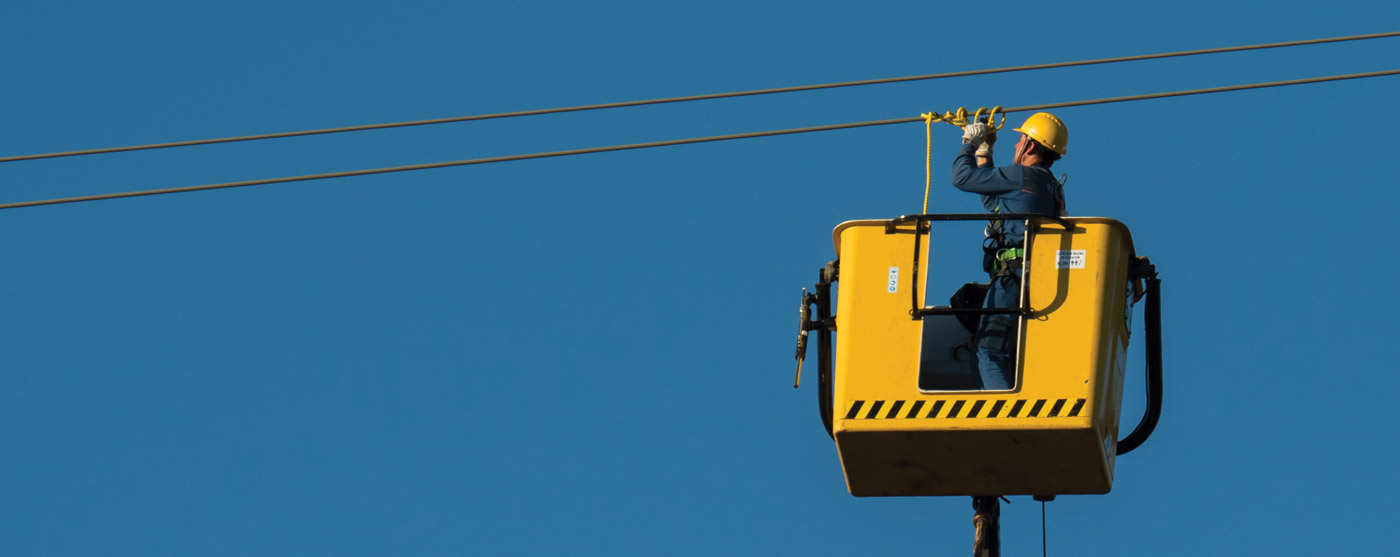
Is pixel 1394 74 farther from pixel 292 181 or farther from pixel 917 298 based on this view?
pixel 292 181

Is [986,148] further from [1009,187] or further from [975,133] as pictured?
[1009,187]

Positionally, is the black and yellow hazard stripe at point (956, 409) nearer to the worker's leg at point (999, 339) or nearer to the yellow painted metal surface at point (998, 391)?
the yellow painted metal surface at point (998, 391)

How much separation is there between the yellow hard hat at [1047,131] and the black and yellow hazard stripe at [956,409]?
1503 millimetres

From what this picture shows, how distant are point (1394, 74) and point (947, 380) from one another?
311 cm

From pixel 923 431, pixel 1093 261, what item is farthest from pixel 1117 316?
pixel 923 431

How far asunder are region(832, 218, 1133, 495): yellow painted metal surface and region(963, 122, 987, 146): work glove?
0.71m

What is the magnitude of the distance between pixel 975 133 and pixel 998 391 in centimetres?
141

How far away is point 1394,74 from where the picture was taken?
13.3 meters

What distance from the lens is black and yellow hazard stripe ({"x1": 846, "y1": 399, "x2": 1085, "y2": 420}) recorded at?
11.6 m

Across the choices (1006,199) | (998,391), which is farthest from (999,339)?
(1006,199)

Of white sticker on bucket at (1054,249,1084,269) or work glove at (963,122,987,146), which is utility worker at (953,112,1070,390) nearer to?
work glove at (963,122,987,146)

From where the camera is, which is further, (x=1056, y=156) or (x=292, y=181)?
(x=292, y=181)

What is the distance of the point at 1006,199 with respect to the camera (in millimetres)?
12188

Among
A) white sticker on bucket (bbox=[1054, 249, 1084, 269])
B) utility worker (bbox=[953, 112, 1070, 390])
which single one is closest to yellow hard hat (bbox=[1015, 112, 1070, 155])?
utility worker (bbox=[953, 112, 1070, 390])
